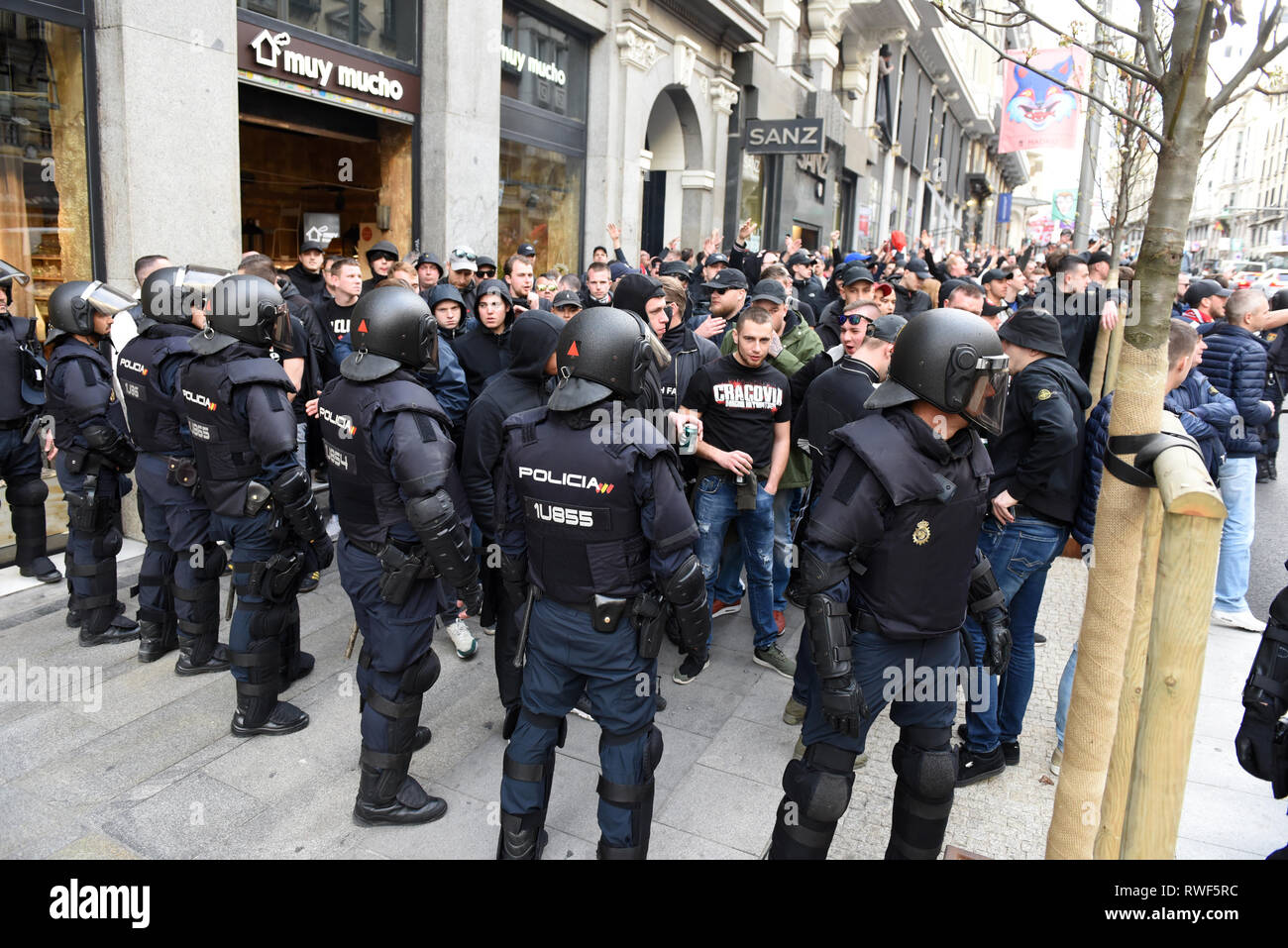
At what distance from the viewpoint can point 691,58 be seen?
1529 cm

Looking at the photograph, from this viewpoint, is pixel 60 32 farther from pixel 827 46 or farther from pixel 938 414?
pixel 827 46

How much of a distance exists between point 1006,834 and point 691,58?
1442cm

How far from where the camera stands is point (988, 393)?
3072 millimetres

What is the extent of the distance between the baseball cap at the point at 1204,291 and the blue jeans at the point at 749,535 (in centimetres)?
607

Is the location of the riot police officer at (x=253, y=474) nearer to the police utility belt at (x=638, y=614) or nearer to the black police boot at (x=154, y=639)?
the black police boot at (x=154, y=639)

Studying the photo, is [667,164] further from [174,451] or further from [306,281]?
[174,451]

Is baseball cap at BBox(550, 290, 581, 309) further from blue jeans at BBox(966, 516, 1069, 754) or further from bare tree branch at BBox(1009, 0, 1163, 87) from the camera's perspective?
bare tree branch at BBox(1009, 0, 1163, 87)

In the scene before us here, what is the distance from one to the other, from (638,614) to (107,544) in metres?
3.87

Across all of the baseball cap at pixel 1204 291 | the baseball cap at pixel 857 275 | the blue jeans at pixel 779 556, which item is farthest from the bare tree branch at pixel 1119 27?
the baseball cap at pixel 1204 291

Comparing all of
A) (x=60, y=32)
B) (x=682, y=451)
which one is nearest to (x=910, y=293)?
(x=682, y=451)

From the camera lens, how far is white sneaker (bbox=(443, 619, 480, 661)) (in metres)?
5.32

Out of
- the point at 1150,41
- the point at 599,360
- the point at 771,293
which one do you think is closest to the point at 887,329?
the point at 771,293

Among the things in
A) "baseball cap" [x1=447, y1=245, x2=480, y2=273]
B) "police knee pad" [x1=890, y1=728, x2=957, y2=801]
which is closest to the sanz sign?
"baseball cap" [x1=447, y1=245, x2=480, y2=273]

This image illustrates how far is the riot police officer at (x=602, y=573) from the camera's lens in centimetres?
311
